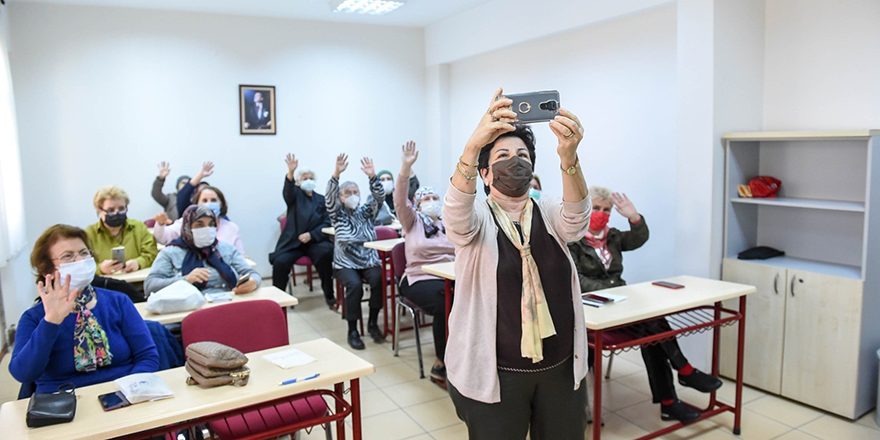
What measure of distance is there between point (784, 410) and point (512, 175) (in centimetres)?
273

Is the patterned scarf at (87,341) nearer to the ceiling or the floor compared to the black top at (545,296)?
nearer to the floor

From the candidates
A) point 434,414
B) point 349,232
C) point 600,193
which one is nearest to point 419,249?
point 349,232

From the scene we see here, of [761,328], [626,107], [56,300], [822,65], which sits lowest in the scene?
[761,328]

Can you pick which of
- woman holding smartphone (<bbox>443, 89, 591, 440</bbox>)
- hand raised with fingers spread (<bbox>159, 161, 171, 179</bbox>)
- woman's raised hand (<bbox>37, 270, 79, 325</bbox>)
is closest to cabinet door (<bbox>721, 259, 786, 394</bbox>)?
woman holding smartphone (<bbox>443, 89, 591, 440</bbox>)

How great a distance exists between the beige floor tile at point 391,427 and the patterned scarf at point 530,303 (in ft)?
5.68

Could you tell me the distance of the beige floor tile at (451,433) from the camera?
127 inches

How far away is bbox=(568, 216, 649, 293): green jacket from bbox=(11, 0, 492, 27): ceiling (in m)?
3.64

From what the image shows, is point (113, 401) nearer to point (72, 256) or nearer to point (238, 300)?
point (72, 256)

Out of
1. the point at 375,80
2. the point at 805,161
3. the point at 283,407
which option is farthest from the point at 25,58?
the point at 805,161

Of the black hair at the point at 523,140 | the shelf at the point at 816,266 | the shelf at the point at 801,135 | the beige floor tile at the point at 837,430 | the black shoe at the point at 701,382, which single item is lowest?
the beige floor tile at the point at 837,430

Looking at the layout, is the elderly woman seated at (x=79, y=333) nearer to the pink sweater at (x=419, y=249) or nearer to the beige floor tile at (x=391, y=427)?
the beige floor tile at (x=391, y=427)

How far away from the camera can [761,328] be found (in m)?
3.74

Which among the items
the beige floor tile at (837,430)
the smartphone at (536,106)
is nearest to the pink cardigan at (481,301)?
the smartphone at (536,106)

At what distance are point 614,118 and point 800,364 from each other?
2.38m
